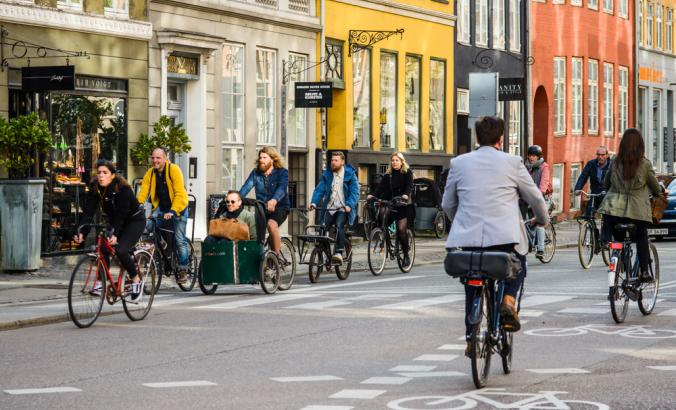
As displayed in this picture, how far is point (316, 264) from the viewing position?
69.1 ft

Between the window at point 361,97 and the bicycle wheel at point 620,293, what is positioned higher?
the window at point 361,97

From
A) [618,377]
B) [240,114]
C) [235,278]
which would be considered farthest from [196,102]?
[618,377]

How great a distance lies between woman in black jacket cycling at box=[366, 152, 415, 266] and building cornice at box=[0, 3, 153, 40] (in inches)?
236

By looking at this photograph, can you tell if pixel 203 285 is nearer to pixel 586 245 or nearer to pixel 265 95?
pixel 586 245

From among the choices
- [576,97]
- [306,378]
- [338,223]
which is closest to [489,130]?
[306,378]

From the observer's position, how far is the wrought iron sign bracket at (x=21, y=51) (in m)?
23.6

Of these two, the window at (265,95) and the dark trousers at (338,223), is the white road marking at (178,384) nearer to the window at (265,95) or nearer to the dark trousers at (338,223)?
the dark trousers at (338,223)

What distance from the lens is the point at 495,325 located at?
1030cm

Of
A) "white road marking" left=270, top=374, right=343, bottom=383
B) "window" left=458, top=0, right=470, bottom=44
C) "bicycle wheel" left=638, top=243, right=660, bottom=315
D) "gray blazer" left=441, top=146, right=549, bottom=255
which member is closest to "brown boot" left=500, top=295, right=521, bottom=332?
"gray blazer" left=441, top=146, right=549, bottom=255

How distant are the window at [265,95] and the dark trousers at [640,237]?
17478 millimetres

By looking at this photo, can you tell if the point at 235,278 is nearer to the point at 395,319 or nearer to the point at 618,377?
the point at 395,319

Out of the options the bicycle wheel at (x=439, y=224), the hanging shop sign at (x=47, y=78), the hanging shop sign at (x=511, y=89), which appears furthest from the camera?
the bicycle wheel at (x=439, y=224)

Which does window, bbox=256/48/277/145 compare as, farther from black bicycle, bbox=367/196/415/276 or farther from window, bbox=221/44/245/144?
black bicycle, bbox=367/196/415/276

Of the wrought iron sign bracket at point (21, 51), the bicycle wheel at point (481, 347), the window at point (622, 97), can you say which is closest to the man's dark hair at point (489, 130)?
the bicycle wheel at point (481, 347)
